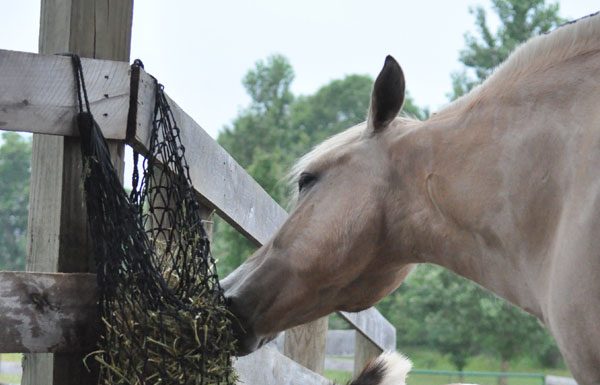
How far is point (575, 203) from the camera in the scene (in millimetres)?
1943

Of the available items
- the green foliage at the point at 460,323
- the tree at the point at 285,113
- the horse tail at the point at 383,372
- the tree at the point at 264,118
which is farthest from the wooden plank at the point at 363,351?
the tree at the point at 285,113

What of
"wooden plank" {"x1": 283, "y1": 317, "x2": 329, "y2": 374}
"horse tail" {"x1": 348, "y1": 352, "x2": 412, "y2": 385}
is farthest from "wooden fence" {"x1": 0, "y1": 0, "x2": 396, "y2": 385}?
"wooden plank" {"x1": 283, "y1": 317, "x2": 329, "y2": 374}

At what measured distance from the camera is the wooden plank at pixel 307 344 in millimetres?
4477

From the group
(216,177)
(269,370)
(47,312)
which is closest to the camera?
(47,312)

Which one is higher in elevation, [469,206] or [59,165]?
[59,165]

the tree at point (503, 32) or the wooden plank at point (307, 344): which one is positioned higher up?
the tree at point (503, 32)

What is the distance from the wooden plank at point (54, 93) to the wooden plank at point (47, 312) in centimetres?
37

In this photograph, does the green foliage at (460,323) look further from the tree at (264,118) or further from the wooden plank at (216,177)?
the wooden plank at (216,177)

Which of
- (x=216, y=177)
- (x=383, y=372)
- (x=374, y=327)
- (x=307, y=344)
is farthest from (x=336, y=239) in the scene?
(x=374, y=327)

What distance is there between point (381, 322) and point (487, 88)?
3026 millimetres

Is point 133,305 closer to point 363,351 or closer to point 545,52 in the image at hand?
point 545,52

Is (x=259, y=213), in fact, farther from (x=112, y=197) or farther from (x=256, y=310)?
(x=112, y=197)

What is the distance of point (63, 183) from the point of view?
2.28 meters

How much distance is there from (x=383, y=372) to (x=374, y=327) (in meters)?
1.54
